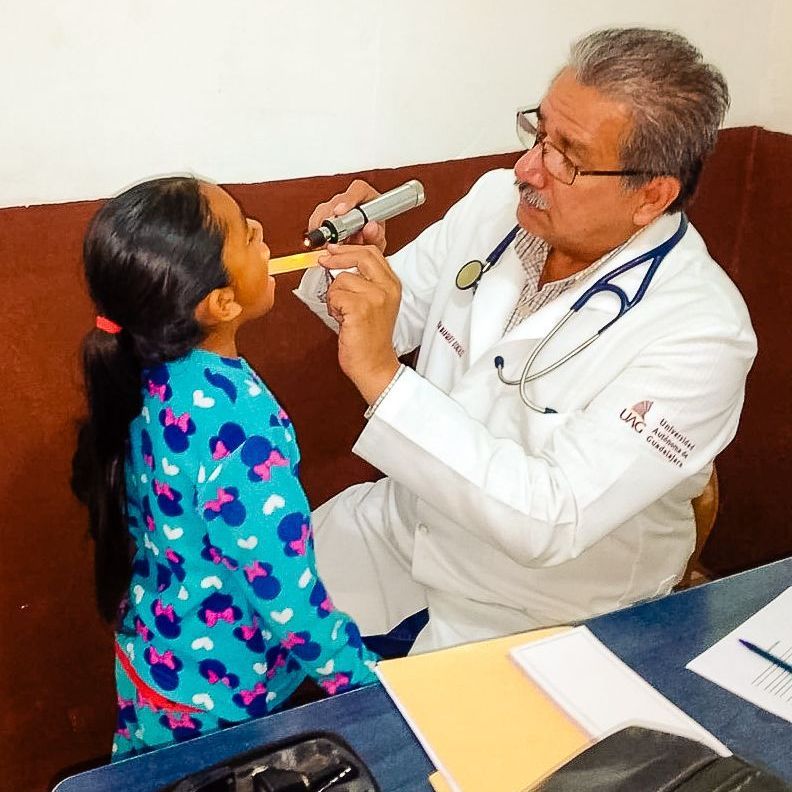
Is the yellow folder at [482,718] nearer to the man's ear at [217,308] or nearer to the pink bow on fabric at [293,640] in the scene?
the pink bow on fabric at [293,640]

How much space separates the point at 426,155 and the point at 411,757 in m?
1.16

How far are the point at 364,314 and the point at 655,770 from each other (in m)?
0.67

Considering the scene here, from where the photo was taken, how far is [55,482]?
56.6 inches

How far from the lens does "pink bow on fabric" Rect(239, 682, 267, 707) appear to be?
1.11 m

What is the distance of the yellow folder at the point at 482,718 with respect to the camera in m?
0.82

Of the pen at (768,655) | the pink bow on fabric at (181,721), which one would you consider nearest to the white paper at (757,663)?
the pen at (768,655)

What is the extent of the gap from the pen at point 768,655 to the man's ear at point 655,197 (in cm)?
61

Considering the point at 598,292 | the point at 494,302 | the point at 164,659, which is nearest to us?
the point at 164,659

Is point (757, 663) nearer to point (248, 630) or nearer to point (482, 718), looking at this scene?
point (482, 718)

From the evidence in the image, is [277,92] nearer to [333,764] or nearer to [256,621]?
[256,621]

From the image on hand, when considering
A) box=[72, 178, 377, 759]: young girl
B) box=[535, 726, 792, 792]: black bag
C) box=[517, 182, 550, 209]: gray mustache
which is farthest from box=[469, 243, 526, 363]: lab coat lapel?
box=[535, 726, 792, 792]: black bag

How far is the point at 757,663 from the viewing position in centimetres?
97

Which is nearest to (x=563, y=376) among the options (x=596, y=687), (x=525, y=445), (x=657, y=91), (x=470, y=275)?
(x=525, y=445)

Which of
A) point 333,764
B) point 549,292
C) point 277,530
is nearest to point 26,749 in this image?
point 277,530
